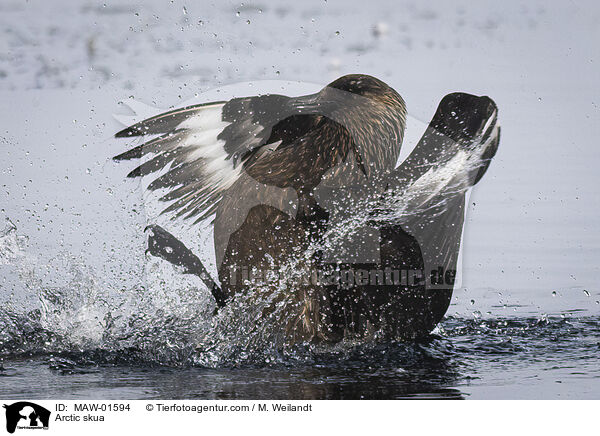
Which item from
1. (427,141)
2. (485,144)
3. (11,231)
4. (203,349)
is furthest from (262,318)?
(11,231)

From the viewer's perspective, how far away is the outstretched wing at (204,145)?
141 inches

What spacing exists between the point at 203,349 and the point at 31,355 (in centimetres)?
81

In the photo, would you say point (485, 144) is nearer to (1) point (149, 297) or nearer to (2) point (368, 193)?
(2) point (368, 193)

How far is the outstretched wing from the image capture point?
11.8 feet

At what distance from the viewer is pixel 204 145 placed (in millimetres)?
3752

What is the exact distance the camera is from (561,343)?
3576mm

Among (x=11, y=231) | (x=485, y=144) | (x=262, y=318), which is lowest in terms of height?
(x=262, y=318)

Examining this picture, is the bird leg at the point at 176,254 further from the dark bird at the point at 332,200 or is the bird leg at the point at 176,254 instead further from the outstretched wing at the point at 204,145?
the outstretched wing at the point at 204,145
